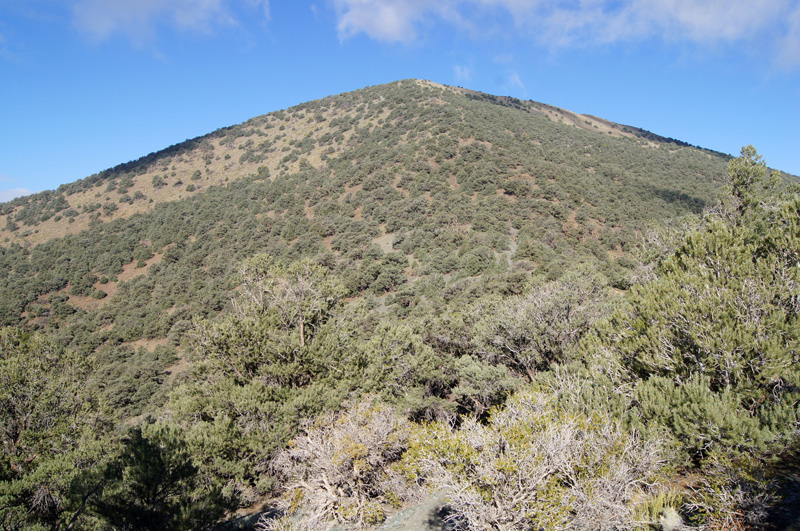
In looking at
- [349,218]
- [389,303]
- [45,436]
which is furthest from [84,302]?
[45,436]

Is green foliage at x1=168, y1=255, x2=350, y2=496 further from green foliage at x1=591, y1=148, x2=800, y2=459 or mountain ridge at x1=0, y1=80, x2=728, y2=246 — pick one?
mountain ridge at x1=0, y1=80, x2=728, y2=246

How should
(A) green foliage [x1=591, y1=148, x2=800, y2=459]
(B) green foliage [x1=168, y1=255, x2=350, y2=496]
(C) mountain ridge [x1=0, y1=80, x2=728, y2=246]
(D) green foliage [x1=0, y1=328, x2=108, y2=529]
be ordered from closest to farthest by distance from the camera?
(A) green foliage [x1=591, y1=148, x2=800, y2=459], (D) green foliage [x1=0, y1=328, x2=108, y2=529], (B) green foliage [x1=168, y1=255, x2=350, y2=496], (C) mountain ridge [x1=0, y1=80, x2=728, y2=246]

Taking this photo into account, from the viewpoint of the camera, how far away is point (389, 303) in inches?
1542

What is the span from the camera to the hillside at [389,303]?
32.5 feet

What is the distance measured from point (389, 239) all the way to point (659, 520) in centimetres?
4512

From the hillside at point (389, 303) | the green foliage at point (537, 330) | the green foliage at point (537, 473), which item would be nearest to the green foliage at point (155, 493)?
the hillside at point (389, 303)

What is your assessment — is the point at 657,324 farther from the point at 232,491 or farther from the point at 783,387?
the point at 232,491

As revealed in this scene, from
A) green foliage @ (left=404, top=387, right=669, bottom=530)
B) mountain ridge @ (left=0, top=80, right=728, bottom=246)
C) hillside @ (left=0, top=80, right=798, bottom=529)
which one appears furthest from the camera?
mountain ridge @ (left=0, top=80, right=728, bottom=246)

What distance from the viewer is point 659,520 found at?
7.38 metres

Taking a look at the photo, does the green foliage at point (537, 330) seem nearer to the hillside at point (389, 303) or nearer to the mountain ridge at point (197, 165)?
the hillside at point (389, 303)

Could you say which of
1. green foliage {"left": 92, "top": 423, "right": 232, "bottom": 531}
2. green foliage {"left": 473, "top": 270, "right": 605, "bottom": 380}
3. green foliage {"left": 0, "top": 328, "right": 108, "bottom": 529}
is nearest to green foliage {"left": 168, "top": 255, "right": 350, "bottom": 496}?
green foliage {"left": 92, "top": 423, "right": 232, "bottom": 531}

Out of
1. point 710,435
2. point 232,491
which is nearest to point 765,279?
point 710,435

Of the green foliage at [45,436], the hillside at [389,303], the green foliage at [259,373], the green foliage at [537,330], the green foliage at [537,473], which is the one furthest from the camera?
the green foliage at [537,330]

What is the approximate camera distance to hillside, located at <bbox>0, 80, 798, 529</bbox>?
32.5 feet
